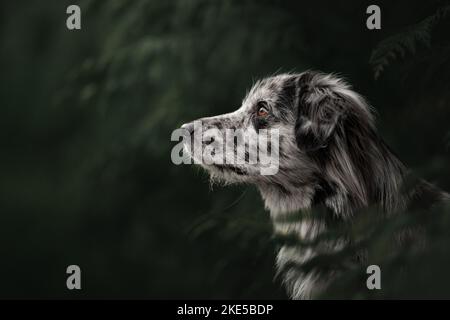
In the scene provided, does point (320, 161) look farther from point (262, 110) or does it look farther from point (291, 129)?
point (262, 110)

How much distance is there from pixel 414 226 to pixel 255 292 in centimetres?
86

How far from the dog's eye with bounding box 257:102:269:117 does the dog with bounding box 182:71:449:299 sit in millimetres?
12

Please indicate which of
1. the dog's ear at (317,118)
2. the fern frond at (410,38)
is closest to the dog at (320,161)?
the dog's ear at (317,118)

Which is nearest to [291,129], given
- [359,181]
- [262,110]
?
[262,110]

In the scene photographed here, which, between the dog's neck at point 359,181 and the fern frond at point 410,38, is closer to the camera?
the fern frond at point 410,38

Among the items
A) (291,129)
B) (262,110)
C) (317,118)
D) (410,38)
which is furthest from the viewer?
(262,110)

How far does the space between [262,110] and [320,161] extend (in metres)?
0.46

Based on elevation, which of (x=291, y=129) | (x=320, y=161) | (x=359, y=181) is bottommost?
(x=359, y=181)

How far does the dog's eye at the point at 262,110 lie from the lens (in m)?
3.62

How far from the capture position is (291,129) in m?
3.51

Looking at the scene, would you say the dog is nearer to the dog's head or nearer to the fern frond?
the dog's head

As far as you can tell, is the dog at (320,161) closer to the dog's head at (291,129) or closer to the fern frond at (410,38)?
the dog's head at (291,129)

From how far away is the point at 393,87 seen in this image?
11.4 ft

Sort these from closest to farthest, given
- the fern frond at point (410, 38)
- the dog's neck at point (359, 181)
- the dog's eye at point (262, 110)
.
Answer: the fern frond at point (410, 38)
the dog's neck at point (359, 181)
the dog's eye at point (262, 110)
